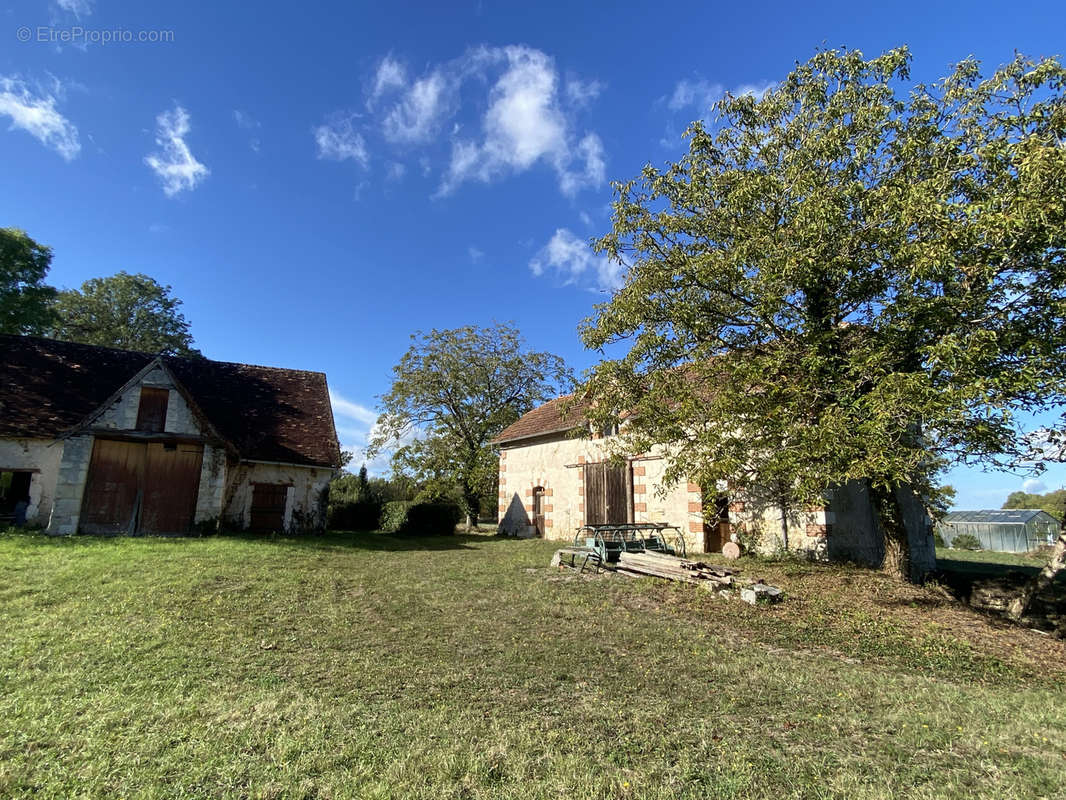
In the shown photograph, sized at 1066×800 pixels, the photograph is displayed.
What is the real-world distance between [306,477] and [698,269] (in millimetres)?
15253

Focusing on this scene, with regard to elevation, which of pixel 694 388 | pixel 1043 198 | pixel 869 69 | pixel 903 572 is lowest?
pixel 903 572

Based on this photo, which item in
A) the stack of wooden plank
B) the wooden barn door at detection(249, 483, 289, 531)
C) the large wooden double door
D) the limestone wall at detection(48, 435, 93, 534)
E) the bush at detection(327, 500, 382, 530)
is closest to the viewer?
the stack of wooden plank

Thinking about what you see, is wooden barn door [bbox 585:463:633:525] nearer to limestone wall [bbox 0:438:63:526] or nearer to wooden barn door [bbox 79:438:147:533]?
wooden barn door [bbox 79:438:147:533]

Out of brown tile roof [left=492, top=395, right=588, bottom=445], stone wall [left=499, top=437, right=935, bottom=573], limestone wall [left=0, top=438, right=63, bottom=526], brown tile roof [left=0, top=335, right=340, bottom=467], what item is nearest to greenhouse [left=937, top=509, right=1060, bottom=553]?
stone wall [left=499, top=437, right=935, bottom=573]

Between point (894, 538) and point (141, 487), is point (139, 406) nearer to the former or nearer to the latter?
point (141, 487)

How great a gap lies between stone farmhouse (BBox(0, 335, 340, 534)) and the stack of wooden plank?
1191cm

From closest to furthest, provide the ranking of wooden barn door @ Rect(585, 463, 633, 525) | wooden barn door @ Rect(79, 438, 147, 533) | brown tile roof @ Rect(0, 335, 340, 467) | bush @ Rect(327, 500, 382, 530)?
wooden barn door @ Rect(79, 438, 147, 533), brown tile roof @ Rect(0, 335, 340, 467), wooden barn door @ Rect(585, 463, 633, 525), bush @ Rect(327, 500, 382, 530)

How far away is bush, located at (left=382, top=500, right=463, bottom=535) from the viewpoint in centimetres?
2341

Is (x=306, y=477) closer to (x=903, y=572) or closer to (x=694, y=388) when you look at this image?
(x=694, y=388)

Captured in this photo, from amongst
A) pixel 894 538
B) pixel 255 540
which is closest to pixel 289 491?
pixel 255 540

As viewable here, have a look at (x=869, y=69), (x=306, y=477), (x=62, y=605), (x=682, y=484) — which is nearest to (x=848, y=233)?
(x=869, y=69)

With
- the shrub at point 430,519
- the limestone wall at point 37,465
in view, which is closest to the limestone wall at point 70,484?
the limestone wall at point 37,465

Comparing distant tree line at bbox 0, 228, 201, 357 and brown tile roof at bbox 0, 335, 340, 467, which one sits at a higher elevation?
distant tree line at bbox 0, 228, 201, 357

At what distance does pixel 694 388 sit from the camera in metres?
10.4
